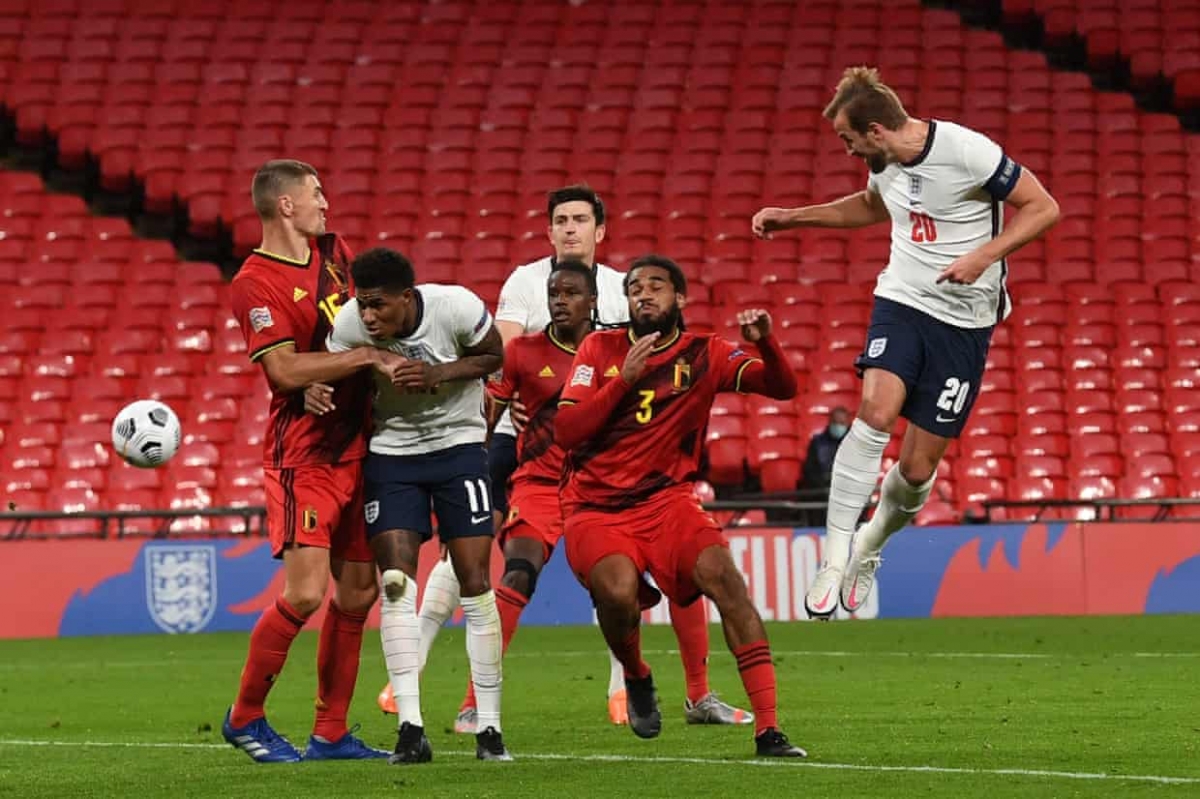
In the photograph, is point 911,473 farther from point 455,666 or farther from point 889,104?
point 455,666

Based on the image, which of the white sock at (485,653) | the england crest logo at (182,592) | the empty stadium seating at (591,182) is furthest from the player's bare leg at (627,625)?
the empty stadium seating at (591,182)

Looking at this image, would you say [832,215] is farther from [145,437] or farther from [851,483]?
[145,437]

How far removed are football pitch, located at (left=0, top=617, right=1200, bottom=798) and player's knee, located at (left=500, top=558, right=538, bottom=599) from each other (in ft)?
2.00

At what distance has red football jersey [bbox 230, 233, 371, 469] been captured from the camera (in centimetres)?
746

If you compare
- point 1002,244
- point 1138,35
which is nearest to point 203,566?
point 1002,244

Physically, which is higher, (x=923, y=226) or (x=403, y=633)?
(x=923, y=226)

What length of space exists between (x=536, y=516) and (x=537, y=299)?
3.76ft

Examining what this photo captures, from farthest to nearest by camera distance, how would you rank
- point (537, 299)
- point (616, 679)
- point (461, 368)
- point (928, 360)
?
1. point (537, 299)
2. point (616, 679)
3. point (928, 360)
4. point (461, 368)

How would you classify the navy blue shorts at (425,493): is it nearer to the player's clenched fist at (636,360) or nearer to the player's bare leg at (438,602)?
the player's clenched fist at (636,360)

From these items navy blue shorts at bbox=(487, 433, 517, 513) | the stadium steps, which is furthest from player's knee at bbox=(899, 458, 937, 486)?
the stadium steps

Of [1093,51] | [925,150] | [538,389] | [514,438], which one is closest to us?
[925,150]

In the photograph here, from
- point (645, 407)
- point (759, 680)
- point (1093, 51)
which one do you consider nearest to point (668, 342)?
point (645, 407)

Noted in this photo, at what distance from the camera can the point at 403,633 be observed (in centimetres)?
743

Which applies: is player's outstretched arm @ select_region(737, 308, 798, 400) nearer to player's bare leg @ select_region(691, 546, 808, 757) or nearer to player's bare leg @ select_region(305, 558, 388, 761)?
player's bare leg @ select_region(691, 546, 808, 757)
